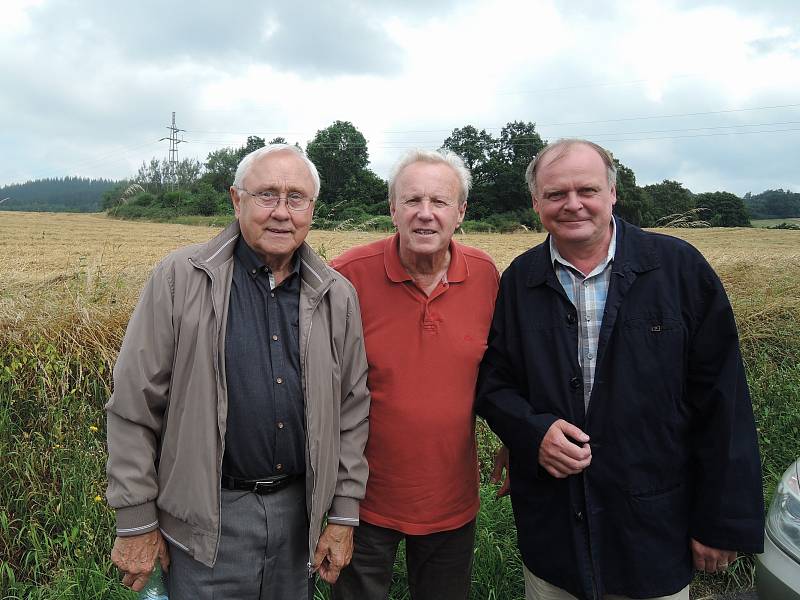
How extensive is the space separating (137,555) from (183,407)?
0.54m

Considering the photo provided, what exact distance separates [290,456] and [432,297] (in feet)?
2.76

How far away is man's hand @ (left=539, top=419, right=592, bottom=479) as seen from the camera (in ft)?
6.52

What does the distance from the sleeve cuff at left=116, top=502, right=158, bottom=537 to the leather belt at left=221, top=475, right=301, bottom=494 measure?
252mm

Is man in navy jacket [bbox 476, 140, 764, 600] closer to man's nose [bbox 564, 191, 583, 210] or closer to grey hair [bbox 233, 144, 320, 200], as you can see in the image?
man's nose [bbox 564, 191, 583, 210]

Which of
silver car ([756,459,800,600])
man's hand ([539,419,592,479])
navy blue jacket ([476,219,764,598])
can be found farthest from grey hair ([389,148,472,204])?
silver car ([756,459,800,600])

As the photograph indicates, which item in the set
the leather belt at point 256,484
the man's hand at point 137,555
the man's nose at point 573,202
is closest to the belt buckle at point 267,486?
the leather belt at point 256,484

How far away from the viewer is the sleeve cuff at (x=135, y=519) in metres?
1.96

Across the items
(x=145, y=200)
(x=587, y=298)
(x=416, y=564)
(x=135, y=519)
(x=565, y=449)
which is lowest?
(x=416, y=564)

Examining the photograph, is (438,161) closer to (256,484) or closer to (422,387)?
(422,387)

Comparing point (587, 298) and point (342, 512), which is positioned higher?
point (587, 298)

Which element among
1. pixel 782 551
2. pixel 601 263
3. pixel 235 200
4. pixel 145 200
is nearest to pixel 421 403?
pixel 601 263

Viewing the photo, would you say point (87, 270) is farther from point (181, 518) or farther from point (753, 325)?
point (753, 325)

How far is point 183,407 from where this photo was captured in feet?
6.48

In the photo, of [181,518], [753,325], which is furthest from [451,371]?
[753,325]
